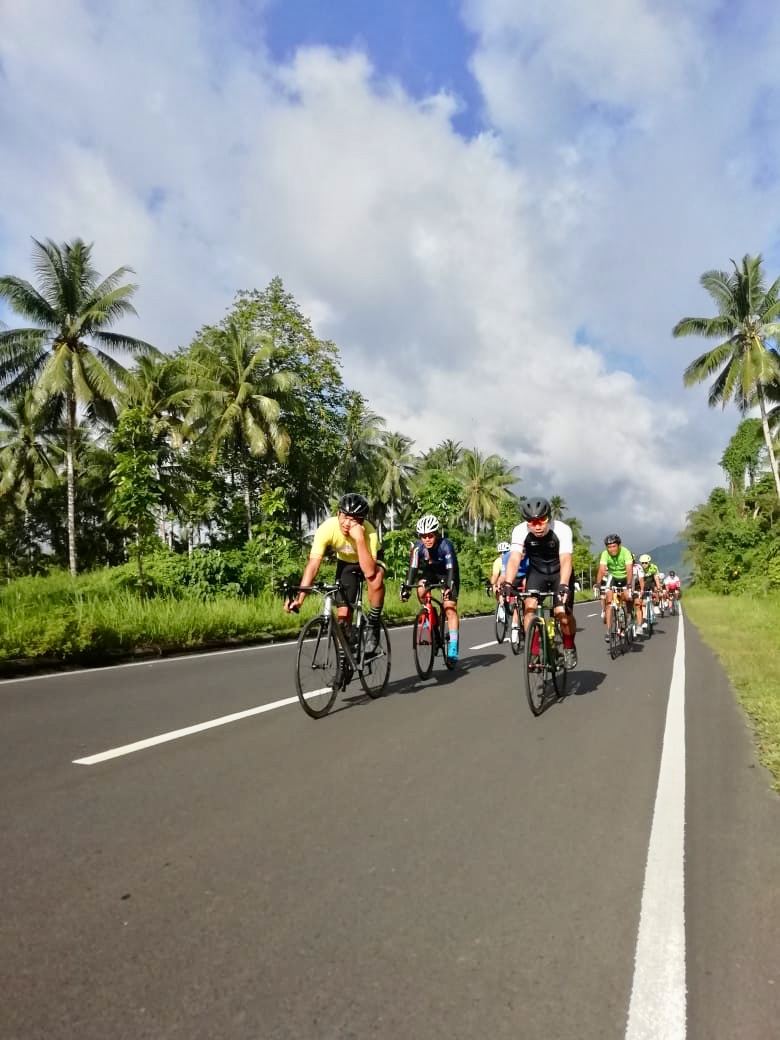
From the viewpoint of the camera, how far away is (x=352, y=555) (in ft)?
21.9

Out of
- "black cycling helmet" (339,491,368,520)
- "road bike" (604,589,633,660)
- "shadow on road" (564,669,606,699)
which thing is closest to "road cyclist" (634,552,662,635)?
"road bike" (604,589,633,660)

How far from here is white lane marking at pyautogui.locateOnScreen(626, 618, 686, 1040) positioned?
2021mm

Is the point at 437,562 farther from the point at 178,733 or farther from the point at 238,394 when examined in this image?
the point at 238,394

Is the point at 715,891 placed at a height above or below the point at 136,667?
below

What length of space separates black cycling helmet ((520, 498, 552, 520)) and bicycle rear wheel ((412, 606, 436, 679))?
200 cm

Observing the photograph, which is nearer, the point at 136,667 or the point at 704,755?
the point at 704,755

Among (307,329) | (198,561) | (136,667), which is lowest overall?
(136,667)

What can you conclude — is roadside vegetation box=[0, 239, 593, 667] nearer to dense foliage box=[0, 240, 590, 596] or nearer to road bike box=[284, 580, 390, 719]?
dense foliage box=[0, 240, 590, 596]

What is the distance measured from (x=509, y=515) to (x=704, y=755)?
4014 centimetres

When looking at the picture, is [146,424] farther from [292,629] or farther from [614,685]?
[614,685]

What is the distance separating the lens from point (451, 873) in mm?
2967

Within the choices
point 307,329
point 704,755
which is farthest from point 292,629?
point 307,329

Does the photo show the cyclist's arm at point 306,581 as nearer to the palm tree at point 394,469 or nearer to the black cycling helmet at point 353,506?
the black cycling helmet at point 353,506

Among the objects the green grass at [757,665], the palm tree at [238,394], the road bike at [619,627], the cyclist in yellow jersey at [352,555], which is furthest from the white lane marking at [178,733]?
the palm tree at [238,394]
